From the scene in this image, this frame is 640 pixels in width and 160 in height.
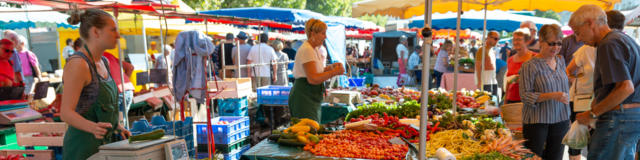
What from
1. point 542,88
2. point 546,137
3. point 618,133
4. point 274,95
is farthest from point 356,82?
point 618,133

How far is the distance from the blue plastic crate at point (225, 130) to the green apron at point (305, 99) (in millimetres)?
1167

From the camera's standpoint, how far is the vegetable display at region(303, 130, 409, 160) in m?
3.11

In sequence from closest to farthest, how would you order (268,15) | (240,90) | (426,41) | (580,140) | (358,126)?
(426,41), (580,140), (358,126), (240,90), (268,15)

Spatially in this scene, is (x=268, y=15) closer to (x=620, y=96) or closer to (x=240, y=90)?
(x=240, y=90)

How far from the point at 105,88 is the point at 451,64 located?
32.4 feet

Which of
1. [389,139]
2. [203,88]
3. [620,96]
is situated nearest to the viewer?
[620,96]

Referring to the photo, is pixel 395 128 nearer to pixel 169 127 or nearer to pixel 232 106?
pixel 169 127

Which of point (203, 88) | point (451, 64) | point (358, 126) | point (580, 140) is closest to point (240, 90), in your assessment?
point (203, 88)

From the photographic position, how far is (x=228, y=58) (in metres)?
9.51

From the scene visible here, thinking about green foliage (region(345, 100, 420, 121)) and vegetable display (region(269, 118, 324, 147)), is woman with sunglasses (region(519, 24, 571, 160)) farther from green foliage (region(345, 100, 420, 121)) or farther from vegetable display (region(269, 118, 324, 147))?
vegetable display (region(269, 118, 324, 147))

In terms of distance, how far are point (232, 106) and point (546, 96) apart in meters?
4.89

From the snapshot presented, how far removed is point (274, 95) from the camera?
690 cm

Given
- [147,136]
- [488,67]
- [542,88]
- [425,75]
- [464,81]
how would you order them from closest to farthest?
1. [425,75]
2. [147,136]
3. [542,88]
4. [488,67]
5. [464,81]

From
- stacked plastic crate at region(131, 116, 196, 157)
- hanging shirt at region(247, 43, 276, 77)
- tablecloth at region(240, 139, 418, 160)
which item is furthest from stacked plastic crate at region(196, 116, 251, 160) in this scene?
hanging shirt at region(247, 43, 276, 77)
